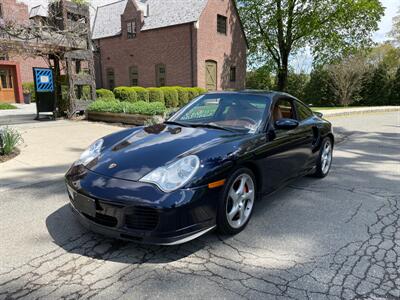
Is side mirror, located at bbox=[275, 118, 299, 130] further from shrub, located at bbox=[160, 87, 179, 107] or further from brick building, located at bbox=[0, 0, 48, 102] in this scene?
brick building, located at bbox=[0, 0, 48, 102]

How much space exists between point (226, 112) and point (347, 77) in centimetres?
2583

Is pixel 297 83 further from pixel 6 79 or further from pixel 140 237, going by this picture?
pixel 140 237

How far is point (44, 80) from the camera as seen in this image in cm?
1351

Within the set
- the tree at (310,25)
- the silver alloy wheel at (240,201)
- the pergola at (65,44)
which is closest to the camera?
the silver alloy wheel at (240,201)

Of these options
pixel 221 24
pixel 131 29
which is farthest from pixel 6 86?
pixel 221 24

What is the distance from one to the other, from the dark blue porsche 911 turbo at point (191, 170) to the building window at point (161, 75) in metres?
19.8

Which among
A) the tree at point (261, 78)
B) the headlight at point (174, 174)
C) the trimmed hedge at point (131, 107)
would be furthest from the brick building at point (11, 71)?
the headlight at point (174, 174)

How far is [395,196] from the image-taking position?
4.51 metres

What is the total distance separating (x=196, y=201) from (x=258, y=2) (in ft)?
77.3

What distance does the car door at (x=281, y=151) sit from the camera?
3.63m

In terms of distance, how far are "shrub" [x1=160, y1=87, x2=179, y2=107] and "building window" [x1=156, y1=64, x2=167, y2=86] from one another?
7.35 meters

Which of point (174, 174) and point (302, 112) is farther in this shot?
point (302, 112)

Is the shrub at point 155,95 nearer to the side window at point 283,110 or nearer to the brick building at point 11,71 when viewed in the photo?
the side window at point 283,110

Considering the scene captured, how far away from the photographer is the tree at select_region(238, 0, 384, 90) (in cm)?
2142
